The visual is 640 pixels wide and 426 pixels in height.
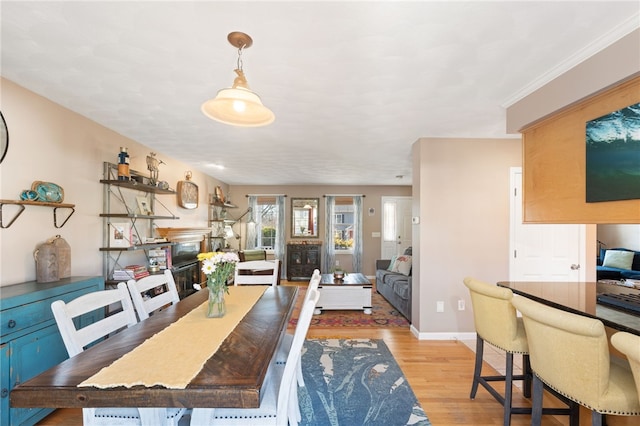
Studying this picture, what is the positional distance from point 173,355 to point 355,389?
1710mm

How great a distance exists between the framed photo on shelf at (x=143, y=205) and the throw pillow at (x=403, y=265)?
13.3 ft

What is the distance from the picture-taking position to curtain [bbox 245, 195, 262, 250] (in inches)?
298

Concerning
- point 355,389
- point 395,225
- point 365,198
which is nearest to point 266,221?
point 365,198

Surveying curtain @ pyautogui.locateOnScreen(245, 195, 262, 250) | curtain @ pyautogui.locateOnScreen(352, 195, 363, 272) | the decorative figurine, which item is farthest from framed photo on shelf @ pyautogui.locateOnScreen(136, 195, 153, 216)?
curtain @ pyautogui.locateOnScreen(352, 195, 363, 272)

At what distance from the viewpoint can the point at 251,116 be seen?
170cm

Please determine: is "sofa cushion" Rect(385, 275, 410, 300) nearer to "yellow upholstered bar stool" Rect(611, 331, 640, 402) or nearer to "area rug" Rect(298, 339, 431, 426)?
"area rug" Rect(298, 339, 431, 426)

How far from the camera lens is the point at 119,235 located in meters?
3.28

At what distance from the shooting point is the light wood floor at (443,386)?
2.10m

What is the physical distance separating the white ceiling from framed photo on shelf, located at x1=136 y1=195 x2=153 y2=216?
0.97 meters

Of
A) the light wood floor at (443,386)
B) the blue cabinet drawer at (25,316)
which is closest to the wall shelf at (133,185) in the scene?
the blue cabinet drawer at (25,316)

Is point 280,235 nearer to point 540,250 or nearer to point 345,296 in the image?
point 345,296

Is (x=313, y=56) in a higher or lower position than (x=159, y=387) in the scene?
higher

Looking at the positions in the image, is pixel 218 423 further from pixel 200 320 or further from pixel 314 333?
pixel 314 333

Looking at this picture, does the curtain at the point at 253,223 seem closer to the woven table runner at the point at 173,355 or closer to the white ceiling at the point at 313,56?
the white ceiling at the point at 313,56
